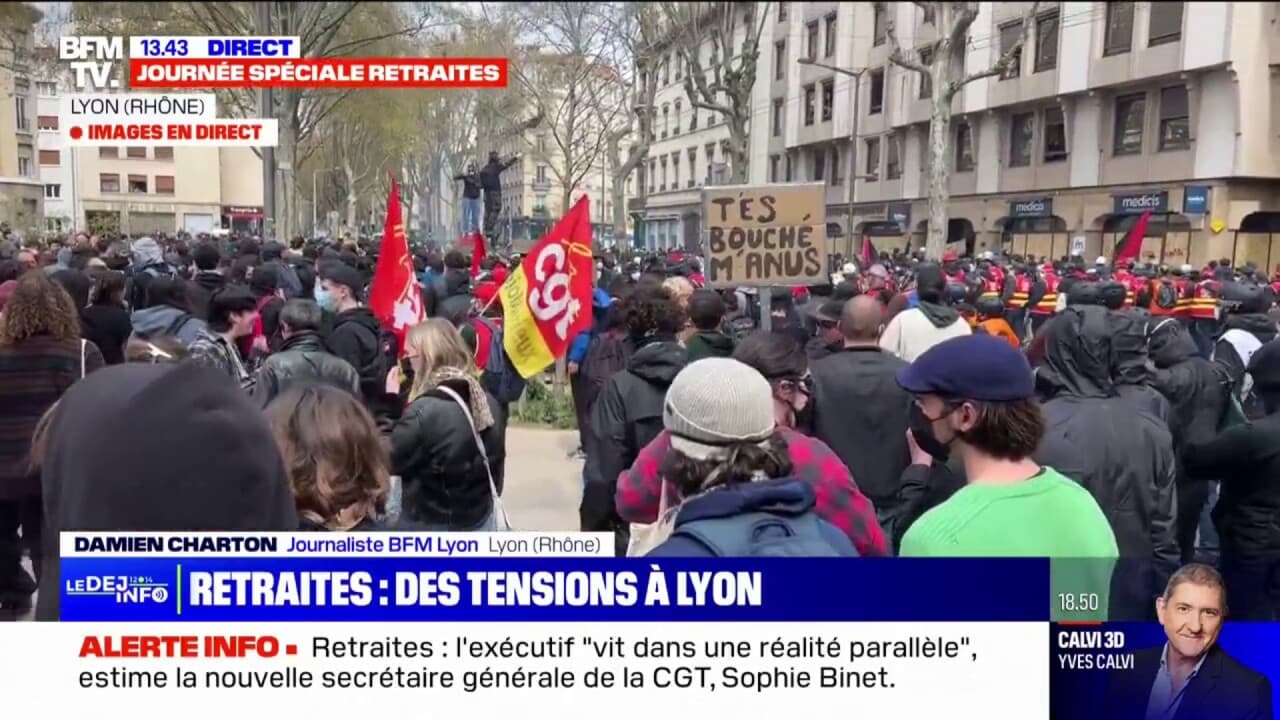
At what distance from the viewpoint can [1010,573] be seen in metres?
2.26

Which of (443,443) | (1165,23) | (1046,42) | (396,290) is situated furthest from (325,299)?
(1165,23)

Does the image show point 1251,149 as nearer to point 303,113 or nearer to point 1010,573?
point 1010,573

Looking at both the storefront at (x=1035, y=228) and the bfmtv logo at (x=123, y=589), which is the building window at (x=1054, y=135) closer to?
the storefront at (x=1035, y=228)

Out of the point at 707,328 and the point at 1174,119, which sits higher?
the point at 1174,119

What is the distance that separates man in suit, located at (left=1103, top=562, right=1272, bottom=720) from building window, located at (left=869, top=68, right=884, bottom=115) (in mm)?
1673

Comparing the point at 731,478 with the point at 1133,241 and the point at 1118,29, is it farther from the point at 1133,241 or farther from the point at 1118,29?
the point at 1133,241

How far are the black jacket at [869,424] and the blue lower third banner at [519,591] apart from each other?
63.4 inches

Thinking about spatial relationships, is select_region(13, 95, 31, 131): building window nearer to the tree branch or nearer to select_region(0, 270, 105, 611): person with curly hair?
select_region(0, 270, 105, 611): person with curly hair

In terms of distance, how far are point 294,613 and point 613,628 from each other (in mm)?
766

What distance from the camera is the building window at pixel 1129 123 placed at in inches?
141

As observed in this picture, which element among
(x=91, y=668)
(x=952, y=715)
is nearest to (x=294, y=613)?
(x=91, y=668)

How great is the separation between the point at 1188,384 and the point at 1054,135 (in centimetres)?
192

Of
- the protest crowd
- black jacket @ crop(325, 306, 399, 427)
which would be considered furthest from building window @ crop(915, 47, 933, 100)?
black jacket @ crop(325, 306, 399, 427)

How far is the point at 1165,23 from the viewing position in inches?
101
